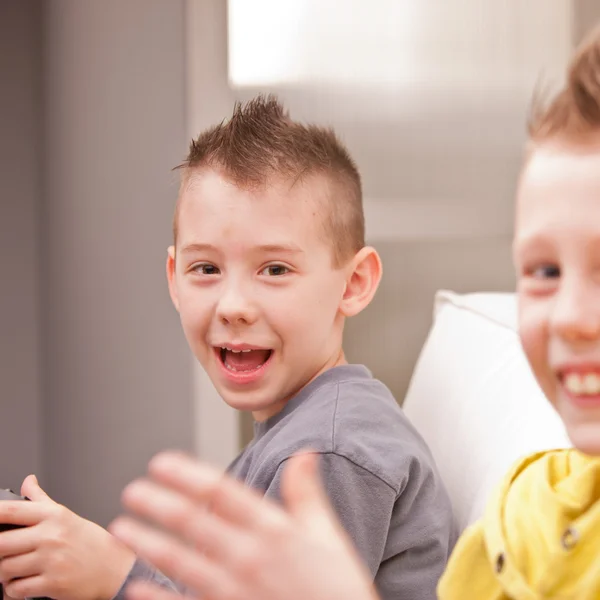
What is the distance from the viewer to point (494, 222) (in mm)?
1562

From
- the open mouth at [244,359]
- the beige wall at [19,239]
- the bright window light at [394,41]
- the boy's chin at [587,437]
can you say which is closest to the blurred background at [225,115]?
the bright window light at [394,41]

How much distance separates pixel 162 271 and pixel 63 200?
0.38 m

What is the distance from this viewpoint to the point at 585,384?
0.47 metres

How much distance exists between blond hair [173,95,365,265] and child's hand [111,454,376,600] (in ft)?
1.84

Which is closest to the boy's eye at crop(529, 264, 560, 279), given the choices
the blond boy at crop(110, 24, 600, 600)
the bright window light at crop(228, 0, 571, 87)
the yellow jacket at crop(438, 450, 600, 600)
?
the blond boy at crop(110, 24, 600, 600)

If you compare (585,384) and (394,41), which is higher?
(394,41)

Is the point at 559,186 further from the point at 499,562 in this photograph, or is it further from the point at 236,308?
the point at 236,308

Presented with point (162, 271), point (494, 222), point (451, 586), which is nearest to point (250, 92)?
point (162, 271)

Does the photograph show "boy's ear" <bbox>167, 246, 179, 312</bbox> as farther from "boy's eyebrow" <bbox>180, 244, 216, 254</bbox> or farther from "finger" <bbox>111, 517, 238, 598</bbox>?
"finger" <bbox>111, 517, 238, 598</bbox>

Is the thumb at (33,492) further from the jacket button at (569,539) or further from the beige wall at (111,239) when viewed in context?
the beige wall at (111,239)

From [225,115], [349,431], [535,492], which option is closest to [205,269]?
[349,431]

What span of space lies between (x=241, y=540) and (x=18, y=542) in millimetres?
482

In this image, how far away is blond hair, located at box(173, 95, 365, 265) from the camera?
954 mm

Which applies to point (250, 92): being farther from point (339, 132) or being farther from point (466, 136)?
point (466, 136)
